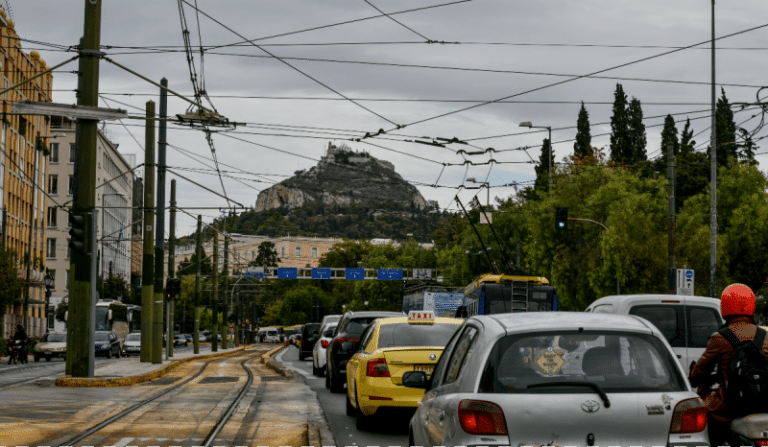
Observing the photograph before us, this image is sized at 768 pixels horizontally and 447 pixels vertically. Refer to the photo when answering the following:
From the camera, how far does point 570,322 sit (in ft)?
19.7

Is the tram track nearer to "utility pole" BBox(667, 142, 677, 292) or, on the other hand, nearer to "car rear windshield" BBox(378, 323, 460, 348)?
"car rear windshield" BBox(378, 323, 460, 348)

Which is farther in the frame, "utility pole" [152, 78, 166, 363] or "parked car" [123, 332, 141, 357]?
"parked car" [123, 332, 141, 357]

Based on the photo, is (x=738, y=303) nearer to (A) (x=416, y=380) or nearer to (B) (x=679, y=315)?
(A) (x=416, y=380)

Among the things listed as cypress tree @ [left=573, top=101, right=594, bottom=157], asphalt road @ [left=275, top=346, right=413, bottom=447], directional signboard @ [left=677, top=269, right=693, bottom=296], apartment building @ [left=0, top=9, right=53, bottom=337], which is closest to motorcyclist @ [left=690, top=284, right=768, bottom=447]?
asphalt road @ [left=275, top=346, right=413, bottom=447]

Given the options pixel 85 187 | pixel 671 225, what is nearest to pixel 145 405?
pixel 85 187

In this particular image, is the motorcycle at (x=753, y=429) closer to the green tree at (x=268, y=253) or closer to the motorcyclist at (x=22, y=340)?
the motorcyclist at (x=22, y=340)

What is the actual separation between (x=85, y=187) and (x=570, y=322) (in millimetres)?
18557

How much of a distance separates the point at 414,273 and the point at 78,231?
7679 cm

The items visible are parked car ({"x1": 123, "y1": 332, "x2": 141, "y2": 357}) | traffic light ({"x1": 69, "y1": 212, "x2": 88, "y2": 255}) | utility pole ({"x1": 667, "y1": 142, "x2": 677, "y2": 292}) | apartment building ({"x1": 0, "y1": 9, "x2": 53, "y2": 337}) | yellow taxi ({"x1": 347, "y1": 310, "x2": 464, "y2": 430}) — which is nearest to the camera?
yellow taxi ({"x1": 347, "y1": 310, "x2": 464, "y2": 430})

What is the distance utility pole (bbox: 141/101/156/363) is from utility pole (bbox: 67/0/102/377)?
8.81 meters

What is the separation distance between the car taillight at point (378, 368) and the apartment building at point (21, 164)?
55.7 m

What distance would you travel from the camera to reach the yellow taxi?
1209cm

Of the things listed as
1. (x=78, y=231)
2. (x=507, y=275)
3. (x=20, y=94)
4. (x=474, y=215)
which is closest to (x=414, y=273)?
(x=474, y=215)

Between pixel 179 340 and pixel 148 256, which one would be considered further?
pixel 179 340
